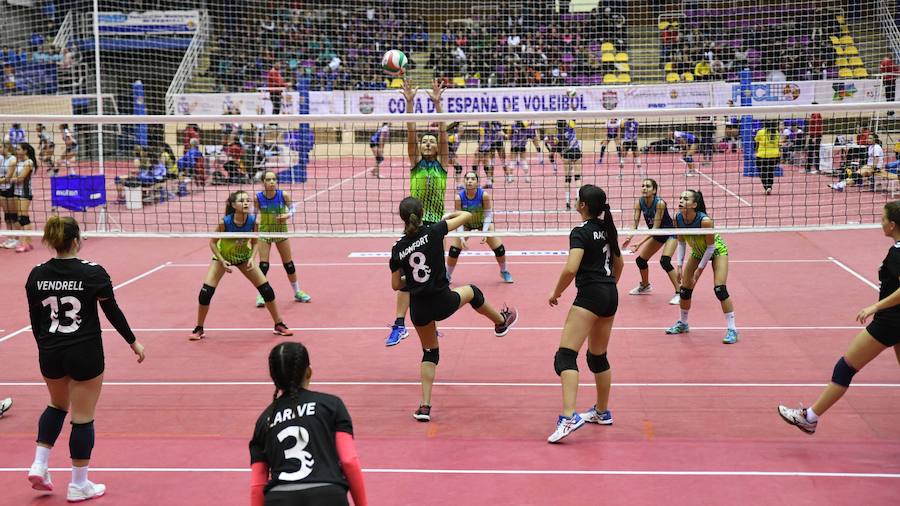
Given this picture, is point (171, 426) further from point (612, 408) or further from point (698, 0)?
point (698, 0)

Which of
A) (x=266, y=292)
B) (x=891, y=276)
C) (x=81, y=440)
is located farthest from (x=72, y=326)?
(x=891, y=276)

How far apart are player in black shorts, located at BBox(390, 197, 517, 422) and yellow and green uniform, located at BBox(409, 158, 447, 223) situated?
2.83m

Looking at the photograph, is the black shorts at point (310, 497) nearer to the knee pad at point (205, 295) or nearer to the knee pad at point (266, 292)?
the knee pad at point (266, 292)

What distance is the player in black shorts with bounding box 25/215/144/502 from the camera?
6398 millimetres

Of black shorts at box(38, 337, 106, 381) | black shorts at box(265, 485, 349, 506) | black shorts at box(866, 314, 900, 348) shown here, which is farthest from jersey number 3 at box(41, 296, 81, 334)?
black shorts at box(866, 314, 900, 348)

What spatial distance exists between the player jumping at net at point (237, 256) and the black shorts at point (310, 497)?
23.2 feet

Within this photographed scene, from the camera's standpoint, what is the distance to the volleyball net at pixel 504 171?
56.6 feet

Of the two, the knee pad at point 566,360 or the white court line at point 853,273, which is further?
the white court line at point 853,273

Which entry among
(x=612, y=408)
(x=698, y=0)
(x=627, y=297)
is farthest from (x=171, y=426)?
(x=698, y=0)

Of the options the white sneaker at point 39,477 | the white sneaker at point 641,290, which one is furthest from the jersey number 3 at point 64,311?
the white sneaker at point 641,290

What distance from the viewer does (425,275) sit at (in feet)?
26.4

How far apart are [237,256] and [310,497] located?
7.38 meters

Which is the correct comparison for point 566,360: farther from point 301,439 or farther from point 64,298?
point 64,298

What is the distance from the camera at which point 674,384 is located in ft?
30.2
